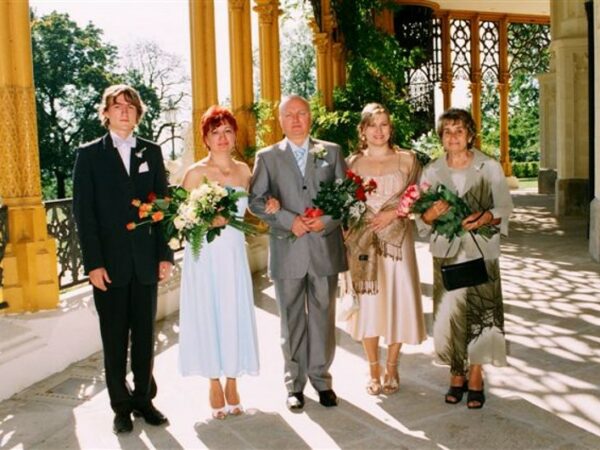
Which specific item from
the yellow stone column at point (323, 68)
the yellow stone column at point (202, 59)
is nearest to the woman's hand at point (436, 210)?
the yellow stone column at point (202, 59)

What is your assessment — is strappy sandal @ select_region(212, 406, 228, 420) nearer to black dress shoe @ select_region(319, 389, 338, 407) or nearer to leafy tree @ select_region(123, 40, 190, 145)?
black dress shoe @ select_region(319, 389, 338, 407)

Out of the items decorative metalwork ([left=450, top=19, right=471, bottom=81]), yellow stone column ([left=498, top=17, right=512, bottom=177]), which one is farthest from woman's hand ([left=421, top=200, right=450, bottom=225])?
yellow stone column ([left=498, top=17, right=512, bottom=177])


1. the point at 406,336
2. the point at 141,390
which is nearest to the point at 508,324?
the point at 406,336

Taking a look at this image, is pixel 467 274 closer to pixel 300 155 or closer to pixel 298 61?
pixel 300 155

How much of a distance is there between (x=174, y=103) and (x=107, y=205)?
71.2 ft

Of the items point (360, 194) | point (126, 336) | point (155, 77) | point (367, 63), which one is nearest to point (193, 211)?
point (126, 336)

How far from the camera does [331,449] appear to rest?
3.52 metres

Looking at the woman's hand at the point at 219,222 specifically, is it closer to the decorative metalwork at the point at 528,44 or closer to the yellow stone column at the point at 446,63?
the yellow stone column at the point at 446,63

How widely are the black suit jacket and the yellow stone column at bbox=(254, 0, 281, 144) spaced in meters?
6.78

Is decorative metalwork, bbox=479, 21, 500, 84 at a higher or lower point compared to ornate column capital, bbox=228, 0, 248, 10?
higher

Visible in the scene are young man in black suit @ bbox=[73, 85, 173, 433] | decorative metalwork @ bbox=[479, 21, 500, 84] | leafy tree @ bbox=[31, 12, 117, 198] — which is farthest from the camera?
leafy tree @ bbox=[31, 12, 117, 198]

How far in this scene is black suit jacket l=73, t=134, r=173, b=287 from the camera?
3.72 metres

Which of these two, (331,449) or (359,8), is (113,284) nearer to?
(331,449)

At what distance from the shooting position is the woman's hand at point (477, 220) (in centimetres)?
393
